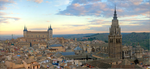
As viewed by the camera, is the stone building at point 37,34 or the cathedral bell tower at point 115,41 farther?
the stone building at point 37,34

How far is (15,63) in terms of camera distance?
2138cm

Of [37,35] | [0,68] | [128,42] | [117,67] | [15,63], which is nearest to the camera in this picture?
[0,68]

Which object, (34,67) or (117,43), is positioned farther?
(117,43)

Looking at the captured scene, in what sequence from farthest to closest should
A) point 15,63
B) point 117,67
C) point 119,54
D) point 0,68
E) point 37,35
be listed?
point 37,35, point 119,54, point 117,67, point 15,63, point 0,68

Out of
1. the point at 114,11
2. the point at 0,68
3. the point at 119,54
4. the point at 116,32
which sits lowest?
the point at 119,54

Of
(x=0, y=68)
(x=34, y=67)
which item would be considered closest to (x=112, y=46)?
(x=34, y=67)

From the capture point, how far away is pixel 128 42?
315 ft

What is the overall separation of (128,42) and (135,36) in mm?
8621

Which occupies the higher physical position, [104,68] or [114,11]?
[114,11]

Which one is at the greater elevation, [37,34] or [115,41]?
[37,34]

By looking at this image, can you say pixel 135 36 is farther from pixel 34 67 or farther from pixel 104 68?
pixel 34 67

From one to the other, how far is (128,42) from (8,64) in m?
84.6

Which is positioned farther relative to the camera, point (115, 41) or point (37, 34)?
point (37, 34)

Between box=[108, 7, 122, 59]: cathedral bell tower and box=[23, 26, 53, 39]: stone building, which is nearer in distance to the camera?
box=[108, 7, 122, 59]: cathedral bell tower
